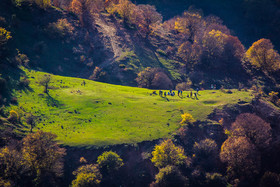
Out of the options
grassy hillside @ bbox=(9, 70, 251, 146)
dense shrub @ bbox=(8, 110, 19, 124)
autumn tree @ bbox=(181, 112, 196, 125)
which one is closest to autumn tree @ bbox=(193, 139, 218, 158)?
autumn tree @ bbox=(181, 112, 196, 125)

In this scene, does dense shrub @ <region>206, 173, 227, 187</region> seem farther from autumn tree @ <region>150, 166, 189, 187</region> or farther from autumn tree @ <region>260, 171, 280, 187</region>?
autumn tree @ <region>260, 171, 280, 187</region>

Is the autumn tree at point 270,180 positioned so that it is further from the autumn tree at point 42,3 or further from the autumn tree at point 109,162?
the autumn tree at point 42,3

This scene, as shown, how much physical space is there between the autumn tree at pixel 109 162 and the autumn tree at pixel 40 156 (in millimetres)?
9163

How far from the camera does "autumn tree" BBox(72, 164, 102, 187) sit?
45531 millimetres

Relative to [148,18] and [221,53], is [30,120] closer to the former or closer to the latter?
[148,18]

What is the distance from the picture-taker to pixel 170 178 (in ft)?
160

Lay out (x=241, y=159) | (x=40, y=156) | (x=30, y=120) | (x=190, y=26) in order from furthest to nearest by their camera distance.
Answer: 1. (x=190, y=26)
2. (x=30, y=120)
3. (x=241, y=159)
4. (x=40, y=156)

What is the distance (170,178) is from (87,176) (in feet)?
57.7

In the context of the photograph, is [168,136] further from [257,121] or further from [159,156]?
[257,121]

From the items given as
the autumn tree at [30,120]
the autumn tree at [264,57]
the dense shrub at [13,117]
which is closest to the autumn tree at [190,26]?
the autumn tree at [264,57]

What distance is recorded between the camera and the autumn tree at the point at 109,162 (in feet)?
166

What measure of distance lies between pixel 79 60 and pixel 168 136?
6339cm

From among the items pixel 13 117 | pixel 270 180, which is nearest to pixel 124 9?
pixel 13 117

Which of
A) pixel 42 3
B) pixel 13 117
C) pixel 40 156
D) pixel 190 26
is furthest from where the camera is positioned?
pixel 190 26
